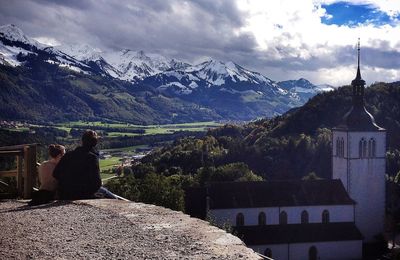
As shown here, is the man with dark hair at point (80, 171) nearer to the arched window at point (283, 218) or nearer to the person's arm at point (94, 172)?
the person's arm at point (94, 172)

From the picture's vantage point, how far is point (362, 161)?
170ft

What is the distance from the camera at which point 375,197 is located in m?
52.9

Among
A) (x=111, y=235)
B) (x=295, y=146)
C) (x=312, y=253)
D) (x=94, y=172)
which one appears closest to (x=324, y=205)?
(x=312, y=253)

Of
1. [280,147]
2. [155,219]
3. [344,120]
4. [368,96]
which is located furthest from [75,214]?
[368,96]

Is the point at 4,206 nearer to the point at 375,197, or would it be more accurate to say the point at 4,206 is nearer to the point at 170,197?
the point at 170,197

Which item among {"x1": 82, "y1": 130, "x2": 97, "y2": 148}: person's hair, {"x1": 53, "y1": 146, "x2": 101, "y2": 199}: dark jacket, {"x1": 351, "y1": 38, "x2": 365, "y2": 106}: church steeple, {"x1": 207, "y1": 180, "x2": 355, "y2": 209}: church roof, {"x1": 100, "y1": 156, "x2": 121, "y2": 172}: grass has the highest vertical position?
{"x1": 351, "y1": 38, "x2": 365, "y2": 106}: church steeple

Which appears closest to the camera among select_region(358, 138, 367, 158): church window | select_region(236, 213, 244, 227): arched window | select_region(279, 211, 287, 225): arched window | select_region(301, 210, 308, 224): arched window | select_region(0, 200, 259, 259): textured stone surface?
select_region(0, 200, 259, 259): textured stone surface

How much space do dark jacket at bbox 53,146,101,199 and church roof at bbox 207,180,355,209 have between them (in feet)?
114

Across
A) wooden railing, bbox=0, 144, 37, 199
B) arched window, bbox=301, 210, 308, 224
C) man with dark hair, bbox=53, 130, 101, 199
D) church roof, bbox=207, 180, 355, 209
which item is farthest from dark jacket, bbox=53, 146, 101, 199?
arched window, bbox=301, 210, 308, 224

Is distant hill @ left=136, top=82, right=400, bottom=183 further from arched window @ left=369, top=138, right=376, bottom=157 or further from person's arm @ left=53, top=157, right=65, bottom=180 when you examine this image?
person's arm @ left=53, top=157, right=65, bottom=180

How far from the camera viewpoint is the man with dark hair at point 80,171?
1265 cm

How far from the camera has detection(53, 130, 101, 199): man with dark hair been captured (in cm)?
1265

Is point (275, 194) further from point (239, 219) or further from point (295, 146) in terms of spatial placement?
point (295, 146)

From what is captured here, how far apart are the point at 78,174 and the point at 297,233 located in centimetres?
3749
